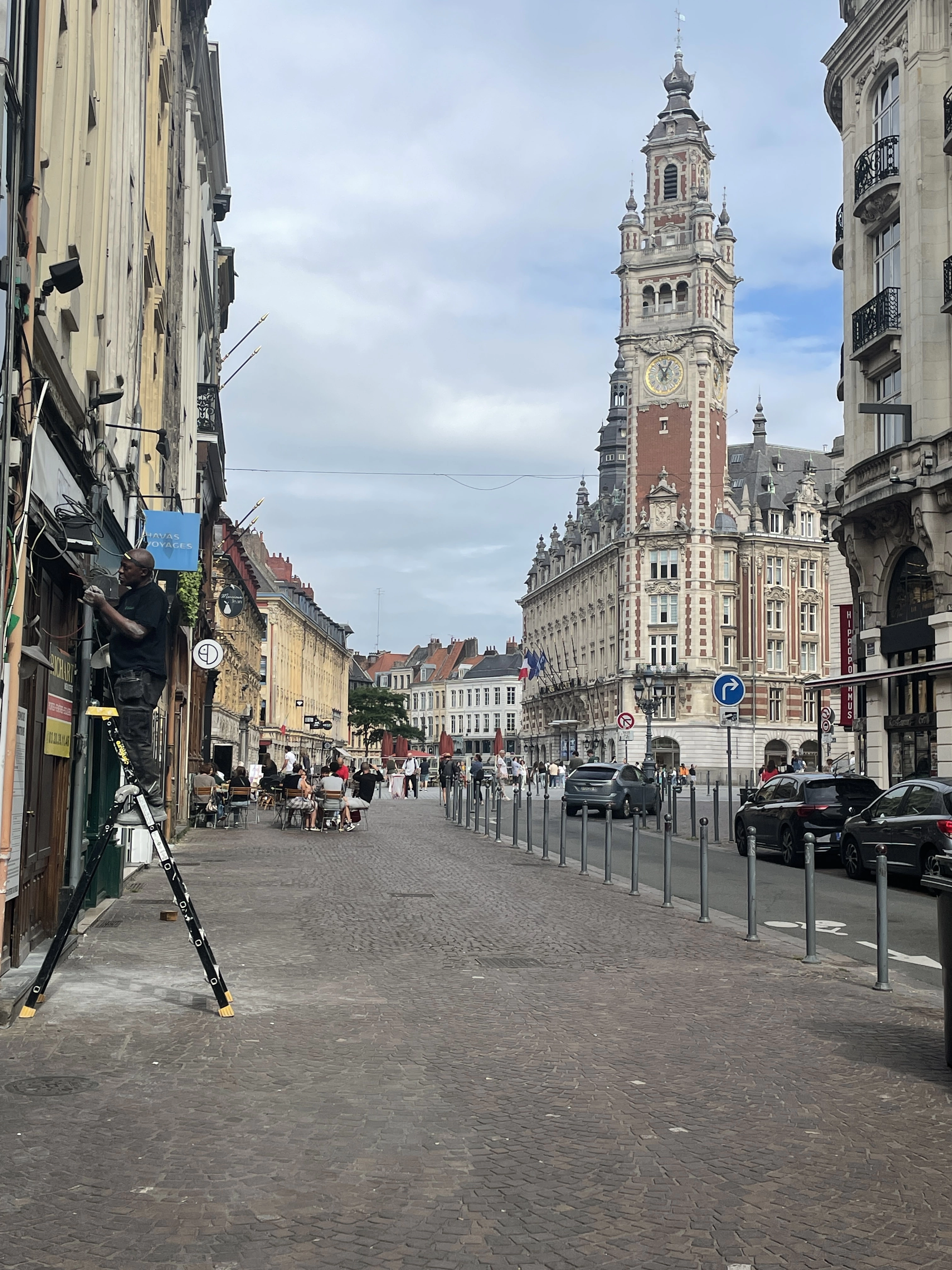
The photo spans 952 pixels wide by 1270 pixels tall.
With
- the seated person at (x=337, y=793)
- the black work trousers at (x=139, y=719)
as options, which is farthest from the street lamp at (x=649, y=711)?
the black work trousers at (x=139, y=719)

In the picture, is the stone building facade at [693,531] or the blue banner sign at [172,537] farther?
the stone building facade at [693,531]

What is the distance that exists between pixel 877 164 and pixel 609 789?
17.3 m

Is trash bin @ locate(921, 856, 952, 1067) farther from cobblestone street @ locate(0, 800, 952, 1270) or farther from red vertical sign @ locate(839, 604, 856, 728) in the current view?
red vertical sign @ locate(839, 604, 856, 728)

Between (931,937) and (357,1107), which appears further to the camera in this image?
(931,937)

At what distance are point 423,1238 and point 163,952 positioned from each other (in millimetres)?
6369

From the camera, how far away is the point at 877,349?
30.5 meters

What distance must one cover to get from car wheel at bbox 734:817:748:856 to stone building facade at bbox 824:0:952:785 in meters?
5.13

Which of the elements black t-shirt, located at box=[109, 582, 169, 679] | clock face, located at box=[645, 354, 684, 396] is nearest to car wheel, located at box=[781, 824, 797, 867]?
black t-shirt, located at box=[109, 582, 169, 679]

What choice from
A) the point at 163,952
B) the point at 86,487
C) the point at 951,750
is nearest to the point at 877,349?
the point at 951,750

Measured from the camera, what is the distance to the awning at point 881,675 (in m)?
27.0

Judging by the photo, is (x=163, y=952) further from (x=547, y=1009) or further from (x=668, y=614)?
(x=668, y=614)

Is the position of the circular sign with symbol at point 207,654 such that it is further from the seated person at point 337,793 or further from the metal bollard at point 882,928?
the metal bollard at point 882,928

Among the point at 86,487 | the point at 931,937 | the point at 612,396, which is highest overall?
the point at 612,396

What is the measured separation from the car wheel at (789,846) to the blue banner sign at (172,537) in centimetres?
1060
